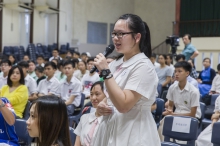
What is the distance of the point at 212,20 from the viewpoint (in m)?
12.4

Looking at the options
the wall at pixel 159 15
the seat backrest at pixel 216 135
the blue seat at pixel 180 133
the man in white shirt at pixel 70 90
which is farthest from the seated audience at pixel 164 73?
the wall at pixel 159 15

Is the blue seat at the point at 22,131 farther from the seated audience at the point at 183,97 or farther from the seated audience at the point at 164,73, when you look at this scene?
the seated audience at the point at 164,73

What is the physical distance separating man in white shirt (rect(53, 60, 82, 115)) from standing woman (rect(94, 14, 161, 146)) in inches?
119

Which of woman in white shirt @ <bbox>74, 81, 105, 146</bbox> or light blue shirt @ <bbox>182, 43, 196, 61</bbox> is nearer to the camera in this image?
woman in white shirt @ <bbox>74, 81, 105, 146</bbox>

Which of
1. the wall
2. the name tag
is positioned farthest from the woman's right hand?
the wall

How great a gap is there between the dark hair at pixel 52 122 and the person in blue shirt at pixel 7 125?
3.58 ft


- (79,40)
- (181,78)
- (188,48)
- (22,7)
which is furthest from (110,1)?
(181,78)

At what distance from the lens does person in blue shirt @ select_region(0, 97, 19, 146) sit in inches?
99.0

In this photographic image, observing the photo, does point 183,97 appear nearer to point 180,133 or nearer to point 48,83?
point 180,133

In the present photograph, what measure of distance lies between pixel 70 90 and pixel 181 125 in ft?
7.12

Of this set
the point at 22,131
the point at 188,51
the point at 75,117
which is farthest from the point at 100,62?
the point at 188,51

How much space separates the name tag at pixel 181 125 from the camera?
120 inches

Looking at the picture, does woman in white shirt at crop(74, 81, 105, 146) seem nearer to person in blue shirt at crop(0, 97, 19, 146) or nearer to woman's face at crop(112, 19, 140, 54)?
person in blue shirt at crop(0, 97, 19, 146)

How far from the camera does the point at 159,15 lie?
1516 centimetres
